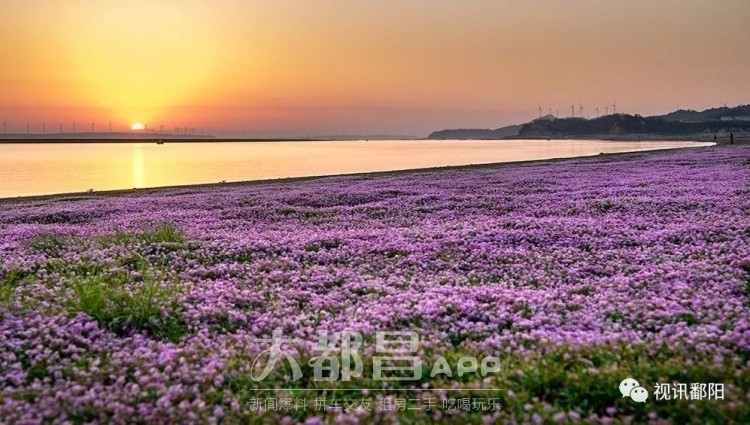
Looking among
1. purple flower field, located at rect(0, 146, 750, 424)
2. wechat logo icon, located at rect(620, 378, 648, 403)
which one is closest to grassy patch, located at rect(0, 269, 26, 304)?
purple flower field, located at rect(0, 146, 750, 424)

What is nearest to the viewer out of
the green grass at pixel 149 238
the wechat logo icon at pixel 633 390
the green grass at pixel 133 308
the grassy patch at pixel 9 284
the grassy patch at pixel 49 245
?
the wechat logo icon at pixel 633 390

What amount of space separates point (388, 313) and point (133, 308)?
4.13 m

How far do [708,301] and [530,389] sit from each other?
14.3ft

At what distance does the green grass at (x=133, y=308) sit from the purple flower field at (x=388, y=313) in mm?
36

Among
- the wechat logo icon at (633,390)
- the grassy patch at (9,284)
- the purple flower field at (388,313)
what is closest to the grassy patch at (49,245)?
the purple flower field at (388,313)

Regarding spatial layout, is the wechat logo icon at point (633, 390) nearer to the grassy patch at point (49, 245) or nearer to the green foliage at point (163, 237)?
the green foliage at point (163, 237)

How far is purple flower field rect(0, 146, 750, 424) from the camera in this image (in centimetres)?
560

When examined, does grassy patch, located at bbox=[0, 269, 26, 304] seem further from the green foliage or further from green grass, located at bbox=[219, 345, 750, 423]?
green grass, located at bbox=[219, 345, 750, 423]

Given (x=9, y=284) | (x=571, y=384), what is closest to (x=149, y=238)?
(x=9, y=284)

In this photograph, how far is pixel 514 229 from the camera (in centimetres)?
1611

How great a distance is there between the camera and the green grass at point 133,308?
318 inches

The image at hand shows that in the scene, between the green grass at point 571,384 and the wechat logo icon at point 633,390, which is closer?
the green grass at point 571,384

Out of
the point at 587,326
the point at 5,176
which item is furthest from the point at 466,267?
the point at 5,176

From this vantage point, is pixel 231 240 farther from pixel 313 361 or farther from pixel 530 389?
pixel 530 389
